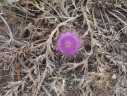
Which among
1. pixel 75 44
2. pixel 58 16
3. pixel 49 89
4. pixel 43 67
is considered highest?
pixel 58 16

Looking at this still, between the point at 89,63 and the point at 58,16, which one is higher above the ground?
the point at 58,16

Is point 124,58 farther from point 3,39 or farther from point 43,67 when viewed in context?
point 3,39

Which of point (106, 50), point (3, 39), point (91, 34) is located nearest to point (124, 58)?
point (106, 50)
